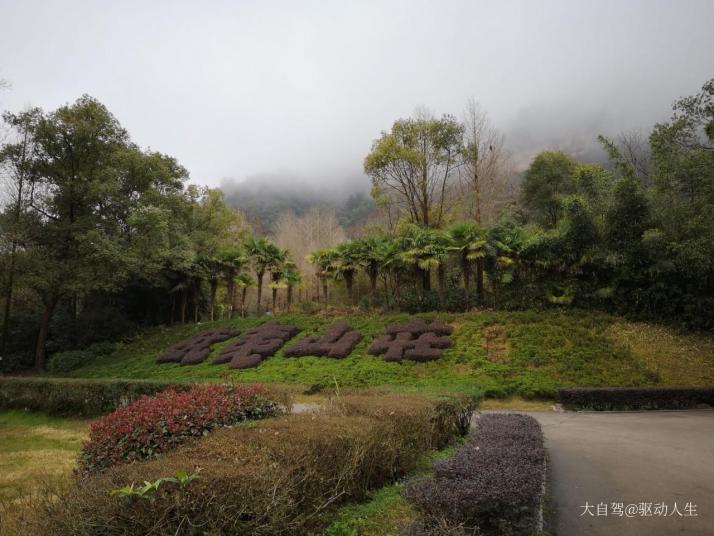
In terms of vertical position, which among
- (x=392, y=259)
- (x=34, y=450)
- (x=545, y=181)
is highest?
(x=545, y=181)

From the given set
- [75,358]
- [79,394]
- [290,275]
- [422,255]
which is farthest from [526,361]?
[75,358]

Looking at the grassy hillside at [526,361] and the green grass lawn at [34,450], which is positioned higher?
the grassy hillside at [526,361]

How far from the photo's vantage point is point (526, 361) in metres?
14.2

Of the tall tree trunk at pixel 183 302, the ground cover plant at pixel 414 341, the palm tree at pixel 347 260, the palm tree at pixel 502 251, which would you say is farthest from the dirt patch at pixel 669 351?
the tall tree trunk at pixel 183 302

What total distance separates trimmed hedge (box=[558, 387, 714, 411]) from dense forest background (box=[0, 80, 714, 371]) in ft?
13.1

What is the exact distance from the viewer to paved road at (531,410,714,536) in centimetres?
452

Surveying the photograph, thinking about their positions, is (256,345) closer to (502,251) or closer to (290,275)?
(290,275)

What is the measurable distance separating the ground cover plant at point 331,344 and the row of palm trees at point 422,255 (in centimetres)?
326

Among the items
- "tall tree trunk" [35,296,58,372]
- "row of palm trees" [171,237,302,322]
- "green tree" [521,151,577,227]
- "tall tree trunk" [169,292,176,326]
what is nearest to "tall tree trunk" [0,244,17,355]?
"tall tree trunk" [35,296,58,372]

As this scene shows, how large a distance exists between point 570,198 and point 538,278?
337 cm

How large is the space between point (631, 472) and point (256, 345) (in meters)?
15.0

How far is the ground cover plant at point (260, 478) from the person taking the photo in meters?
2.57

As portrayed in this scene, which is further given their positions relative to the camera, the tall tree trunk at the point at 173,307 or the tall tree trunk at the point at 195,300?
the tall tree trunk at the point at 173,307

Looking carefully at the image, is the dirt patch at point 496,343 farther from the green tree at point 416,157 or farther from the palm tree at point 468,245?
the green tree at point 416,157
